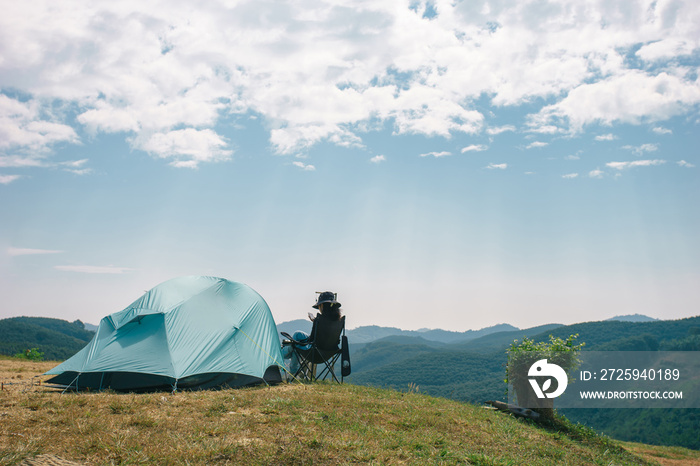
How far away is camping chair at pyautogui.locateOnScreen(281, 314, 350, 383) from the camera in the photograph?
12.2m

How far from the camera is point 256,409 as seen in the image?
293 inches

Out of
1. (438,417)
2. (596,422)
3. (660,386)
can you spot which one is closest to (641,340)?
(660,386)

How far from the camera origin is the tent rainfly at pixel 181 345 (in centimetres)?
930

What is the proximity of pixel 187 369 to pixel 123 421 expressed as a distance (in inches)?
124

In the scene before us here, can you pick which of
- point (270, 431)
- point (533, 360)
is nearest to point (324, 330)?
point (533, 360)

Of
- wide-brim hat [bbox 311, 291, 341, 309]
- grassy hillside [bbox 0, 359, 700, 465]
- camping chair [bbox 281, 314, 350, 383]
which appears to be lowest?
grassy hillside [bbox 0, 359, 700, 465]

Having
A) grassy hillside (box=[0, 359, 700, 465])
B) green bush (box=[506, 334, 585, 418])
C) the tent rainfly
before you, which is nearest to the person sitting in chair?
the tent rainfly

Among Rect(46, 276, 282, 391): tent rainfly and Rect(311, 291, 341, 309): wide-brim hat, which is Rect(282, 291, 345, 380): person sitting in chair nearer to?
Rect(311, 291, 341, 309): wide-brim hat

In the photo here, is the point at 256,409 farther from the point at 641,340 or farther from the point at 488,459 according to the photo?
the point at 641,340

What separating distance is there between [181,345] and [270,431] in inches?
177

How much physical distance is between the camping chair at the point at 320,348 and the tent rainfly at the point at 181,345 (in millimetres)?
1180

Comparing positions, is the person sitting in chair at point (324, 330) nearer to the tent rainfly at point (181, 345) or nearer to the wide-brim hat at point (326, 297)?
the wide-brim hat at point (326, 297)

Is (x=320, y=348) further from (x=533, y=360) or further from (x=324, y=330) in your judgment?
(x=533, y=360)

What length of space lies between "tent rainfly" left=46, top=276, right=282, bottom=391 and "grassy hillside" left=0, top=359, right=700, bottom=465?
75cm
